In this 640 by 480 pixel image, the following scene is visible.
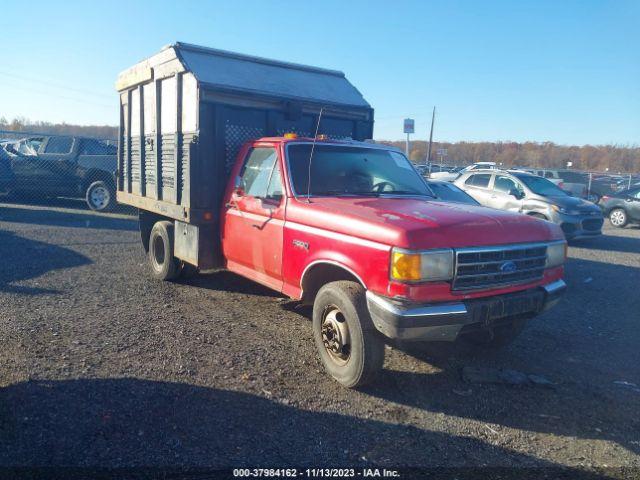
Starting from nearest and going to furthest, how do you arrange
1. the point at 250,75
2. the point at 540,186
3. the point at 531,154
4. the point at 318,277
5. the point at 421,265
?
the point at 421,265 < the point at 318,277 < the point at 250,75 < the point at 540,186 < the point at 531,154

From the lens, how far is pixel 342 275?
14.3 ft

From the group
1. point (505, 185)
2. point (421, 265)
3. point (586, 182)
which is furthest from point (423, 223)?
point (586, 182)

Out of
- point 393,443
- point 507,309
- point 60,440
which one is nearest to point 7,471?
point 60,440

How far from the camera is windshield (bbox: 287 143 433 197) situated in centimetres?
491

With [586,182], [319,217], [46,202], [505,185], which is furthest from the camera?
[586,182]

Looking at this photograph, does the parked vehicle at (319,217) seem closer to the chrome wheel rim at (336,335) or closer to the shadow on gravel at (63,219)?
the chrome wheel rim at (336,335)

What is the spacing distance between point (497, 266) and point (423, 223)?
0.69 m

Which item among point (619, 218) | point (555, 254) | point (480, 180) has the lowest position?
point (619, 218)

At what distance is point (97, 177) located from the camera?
1396 cm

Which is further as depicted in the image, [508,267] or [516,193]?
[516,193]

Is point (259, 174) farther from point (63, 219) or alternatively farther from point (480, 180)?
point (480, 180)

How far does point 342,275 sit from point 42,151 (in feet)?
42.1

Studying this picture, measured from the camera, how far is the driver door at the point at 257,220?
4.87 metres

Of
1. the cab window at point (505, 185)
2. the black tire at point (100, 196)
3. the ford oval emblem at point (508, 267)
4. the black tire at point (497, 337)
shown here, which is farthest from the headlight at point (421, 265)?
the black tire at point (100, 196)
